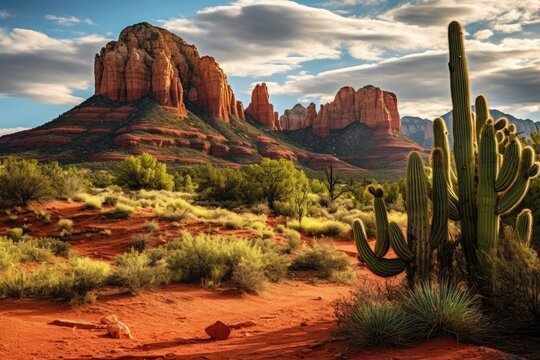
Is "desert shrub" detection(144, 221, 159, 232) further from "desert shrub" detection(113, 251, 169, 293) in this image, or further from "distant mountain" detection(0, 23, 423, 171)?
"distant mountain" detection(0, 23, 423, 171)

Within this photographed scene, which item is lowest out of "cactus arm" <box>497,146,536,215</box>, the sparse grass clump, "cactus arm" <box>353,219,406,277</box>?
the sparse grass clump

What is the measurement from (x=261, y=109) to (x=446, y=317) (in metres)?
143

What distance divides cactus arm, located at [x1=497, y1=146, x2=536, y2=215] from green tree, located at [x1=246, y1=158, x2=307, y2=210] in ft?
61.2

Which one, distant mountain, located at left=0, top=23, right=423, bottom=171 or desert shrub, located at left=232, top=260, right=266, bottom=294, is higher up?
distant mountain, located at left=0, top=23, right=423, bottom=171

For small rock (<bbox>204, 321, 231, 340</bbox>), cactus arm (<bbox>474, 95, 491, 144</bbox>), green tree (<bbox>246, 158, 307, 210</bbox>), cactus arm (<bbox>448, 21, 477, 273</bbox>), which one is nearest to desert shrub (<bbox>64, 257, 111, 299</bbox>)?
small rock (<bbox>204, 321, 231, 340</bbox>)

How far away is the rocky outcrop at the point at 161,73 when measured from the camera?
10959cm

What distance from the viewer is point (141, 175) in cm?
3209

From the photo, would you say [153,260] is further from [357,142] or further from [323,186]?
[357,142]

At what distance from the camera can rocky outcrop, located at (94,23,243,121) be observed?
4314 inches

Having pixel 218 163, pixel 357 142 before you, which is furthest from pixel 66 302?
pixel 357 142

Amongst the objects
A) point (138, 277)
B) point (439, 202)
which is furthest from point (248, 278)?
point (439, 202)

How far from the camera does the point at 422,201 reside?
696 centimetres

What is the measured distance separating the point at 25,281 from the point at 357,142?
12939 centimetres

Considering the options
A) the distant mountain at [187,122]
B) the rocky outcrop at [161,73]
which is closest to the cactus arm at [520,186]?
the distant mountain at [187,122]
